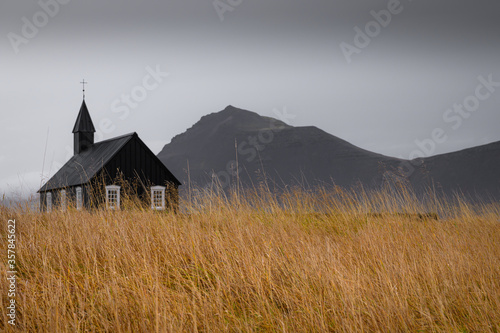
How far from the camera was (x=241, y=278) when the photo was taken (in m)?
3.59

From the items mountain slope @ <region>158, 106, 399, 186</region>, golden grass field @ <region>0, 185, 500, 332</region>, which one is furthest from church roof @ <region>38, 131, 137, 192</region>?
mountain slope @ <region>158, 106, 399, 186</region>

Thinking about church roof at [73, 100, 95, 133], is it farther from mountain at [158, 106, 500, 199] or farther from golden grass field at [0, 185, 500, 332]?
mountain at [158, 106, 500, 199]

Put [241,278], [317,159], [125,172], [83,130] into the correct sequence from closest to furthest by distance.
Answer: [241,278]
[125,172]
[83,130]
[317,159]

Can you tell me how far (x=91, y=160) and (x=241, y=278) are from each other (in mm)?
23045

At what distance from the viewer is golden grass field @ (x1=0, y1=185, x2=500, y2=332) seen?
2.98 metres

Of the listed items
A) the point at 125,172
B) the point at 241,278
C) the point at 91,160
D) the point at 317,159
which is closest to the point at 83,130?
the point at 91,160

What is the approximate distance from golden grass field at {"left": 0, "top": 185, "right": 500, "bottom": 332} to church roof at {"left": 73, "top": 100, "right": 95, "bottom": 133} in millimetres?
22555

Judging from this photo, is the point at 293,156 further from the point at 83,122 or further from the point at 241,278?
the point at 241,278

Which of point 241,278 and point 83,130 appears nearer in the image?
point 241,278

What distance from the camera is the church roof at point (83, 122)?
90.8ft

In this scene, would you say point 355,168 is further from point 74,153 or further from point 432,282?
point 432,282

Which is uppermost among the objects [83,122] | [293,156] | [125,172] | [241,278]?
[293,156]

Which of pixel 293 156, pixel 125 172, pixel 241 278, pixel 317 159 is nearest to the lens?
pixel 241 278

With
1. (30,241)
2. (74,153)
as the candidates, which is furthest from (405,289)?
(74,153)
